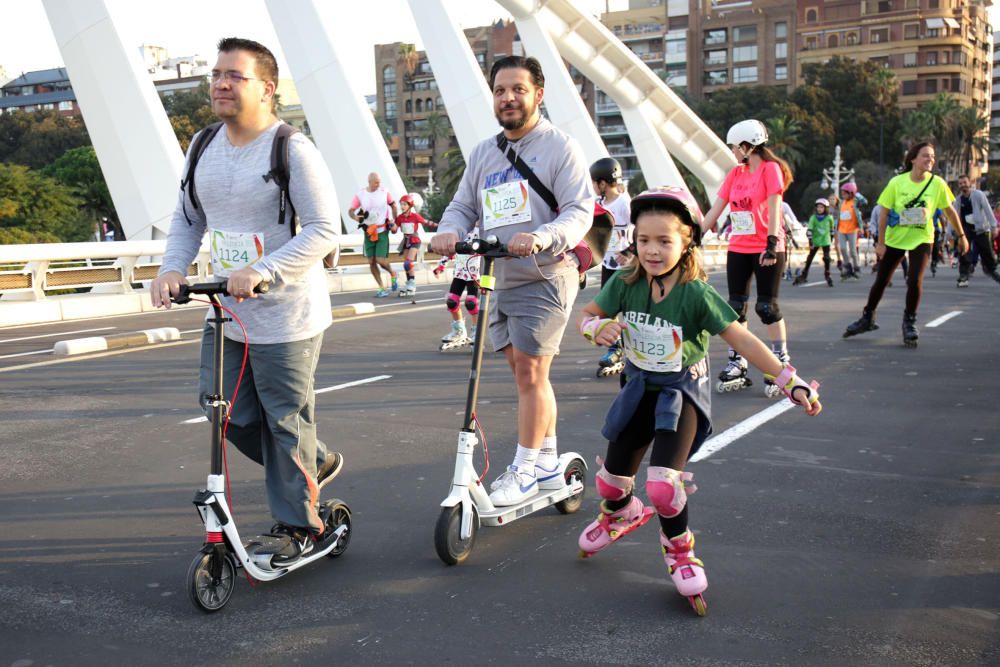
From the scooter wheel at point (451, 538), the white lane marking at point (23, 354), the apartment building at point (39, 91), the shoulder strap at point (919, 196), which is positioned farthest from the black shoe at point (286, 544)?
the apartment building at point (39, 91)

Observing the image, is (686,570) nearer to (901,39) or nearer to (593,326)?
(593,326)

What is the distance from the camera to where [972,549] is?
178 inches

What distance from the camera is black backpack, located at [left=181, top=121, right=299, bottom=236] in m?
4.01

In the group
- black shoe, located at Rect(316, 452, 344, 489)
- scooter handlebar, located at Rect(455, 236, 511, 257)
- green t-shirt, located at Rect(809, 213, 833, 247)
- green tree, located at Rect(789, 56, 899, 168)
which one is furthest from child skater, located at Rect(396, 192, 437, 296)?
green tree, located at Rect(789, 56, 899, 168)

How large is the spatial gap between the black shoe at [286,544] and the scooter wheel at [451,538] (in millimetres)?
487

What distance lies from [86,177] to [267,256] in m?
77.4

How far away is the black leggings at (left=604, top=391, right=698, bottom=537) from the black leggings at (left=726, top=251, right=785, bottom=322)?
4.69m

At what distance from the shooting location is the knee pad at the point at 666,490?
12.8ft

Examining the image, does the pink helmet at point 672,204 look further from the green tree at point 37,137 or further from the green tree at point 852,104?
the green tree at point 852,104

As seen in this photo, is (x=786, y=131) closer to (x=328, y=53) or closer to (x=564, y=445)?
(x=328, y=53)

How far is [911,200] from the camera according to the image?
11.2 metres

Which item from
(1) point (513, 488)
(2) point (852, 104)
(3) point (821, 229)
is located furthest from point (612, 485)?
(2) point (852, 104)

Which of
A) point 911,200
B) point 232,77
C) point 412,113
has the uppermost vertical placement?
point 412,113

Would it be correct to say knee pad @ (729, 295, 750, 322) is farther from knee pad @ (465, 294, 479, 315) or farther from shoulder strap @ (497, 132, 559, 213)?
knee pad @ (465, 294, 479, 315)
